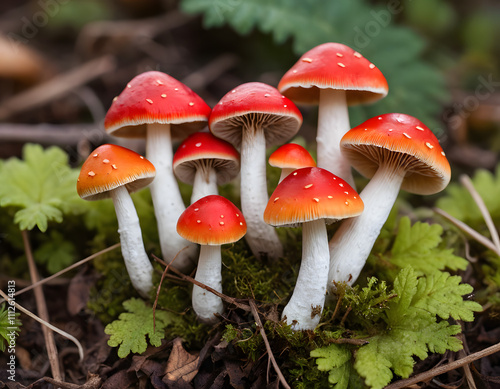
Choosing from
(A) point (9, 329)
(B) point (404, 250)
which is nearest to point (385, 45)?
(B) point (404, 250)

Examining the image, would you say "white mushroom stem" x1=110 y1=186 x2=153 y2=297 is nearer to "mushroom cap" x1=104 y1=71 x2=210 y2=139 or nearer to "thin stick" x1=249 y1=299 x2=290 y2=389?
"mushroom cap" x1=104 y1=71 x2=210 y2=139

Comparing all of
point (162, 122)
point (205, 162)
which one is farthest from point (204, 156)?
point (162, 122)

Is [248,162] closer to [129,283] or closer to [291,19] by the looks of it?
[129,283]

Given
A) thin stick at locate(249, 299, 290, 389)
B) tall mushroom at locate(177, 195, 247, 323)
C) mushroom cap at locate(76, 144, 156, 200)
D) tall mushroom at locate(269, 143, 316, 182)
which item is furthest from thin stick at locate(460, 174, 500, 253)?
mushroom cap at locate(76, 144, 156, 200)

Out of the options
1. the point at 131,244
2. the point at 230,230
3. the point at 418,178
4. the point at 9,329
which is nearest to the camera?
the point at 230,230

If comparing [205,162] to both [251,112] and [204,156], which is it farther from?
[251,112]

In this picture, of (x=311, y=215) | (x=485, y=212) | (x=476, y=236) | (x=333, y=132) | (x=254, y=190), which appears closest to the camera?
(x=311, y=215)

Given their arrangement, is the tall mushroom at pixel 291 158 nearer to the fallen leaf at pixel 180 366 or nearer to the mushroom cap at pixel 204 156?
the mushroom cap at pixel 204 156

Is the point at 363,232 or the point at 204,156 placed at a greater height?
the point at 204,156
